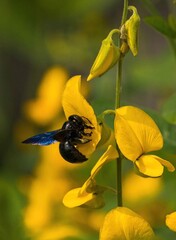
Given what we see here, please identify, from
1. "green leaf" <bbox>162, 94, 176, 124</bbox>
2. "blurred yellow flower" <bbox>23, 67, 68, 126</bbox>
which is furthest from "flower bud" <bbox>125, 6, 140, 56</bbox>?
"blurred yellow flower" <bbox>23, 67, 68, 126</bbox>

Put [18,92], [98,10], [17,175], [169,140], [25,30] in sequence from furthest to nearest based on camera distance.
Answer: [18,92], [98,10], [25,30], [17,175], [169,140]

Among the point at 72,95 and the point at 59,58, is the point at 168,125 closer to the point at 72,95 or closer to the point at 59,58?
the point at 72,95

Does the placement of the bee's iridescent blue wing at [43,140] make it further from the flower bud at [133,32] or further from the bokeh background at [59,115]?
the bokeh background at [59,115]

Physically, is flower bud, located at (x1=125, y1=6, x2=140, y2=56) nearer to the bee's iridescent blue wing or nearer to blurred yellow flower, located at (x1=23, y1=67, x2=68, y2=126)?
the bee's iridescent blue wing

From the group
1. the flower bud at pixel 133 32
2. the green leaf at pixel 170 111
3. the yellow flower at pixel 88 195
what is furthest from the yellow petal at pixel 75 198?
the green leaf at pixel 170 111

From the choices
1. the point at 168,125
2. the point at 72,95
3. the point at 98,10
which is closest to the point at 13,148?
the point at 98,10

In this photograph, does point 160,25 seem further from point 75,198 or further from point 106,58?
point 75,198
